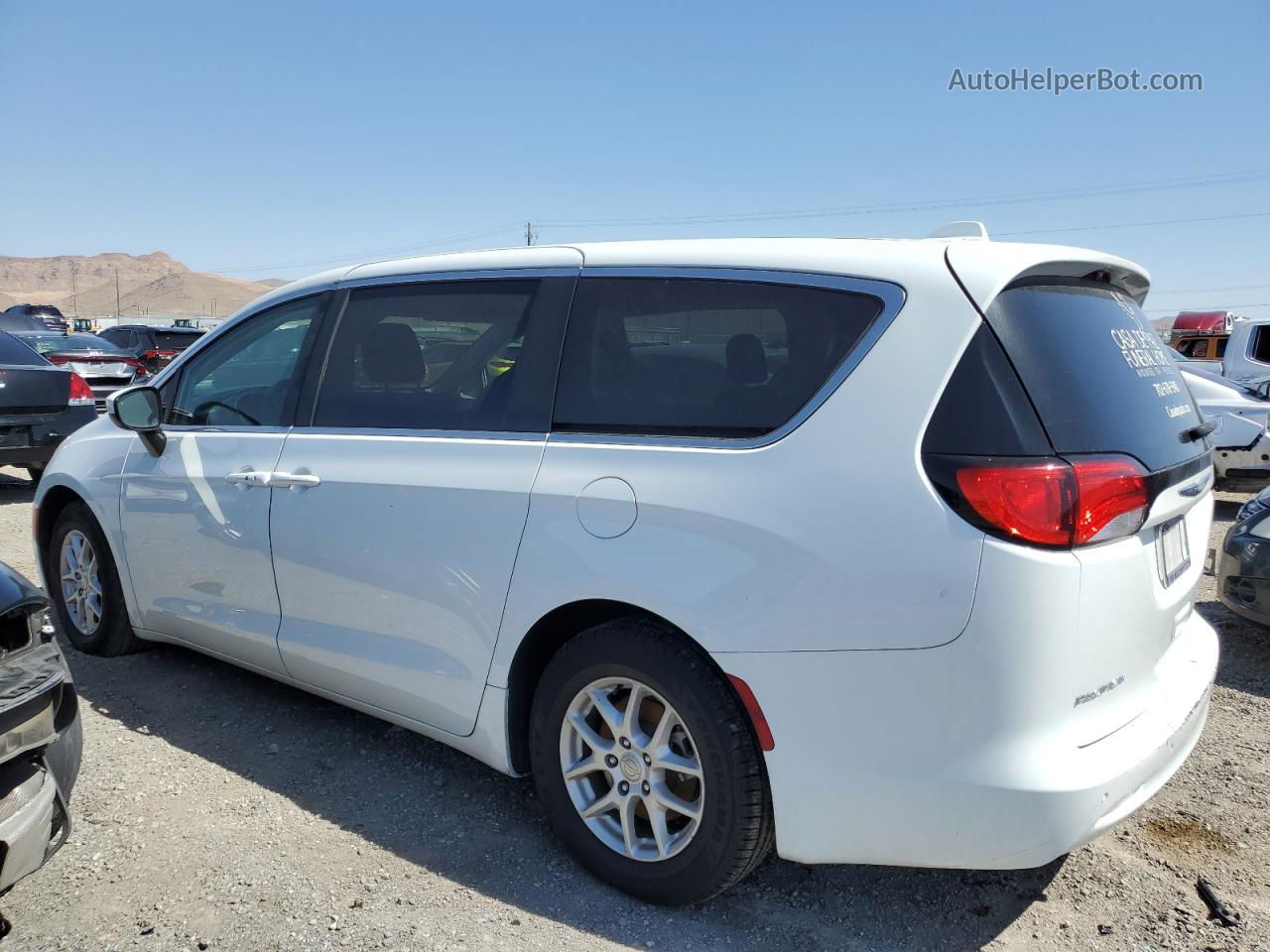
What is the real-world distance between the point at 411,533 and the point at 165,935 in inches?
49.6

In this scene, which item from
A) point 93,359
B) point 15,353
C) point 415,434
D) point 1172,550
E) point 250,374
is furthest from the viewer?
point 93,359

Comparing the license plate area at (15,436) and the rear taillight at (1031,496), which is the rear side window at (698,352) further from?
the license plate area at (15,436)

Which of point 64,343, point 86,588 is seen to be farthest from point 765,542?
point 64,343

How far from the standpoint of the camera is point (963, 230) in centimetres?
271

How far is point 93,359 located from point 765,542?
13460 mm

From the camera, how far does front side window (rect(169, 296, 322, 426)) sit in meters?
3.62

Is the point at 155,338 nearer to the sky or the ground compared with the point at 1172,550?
nearer to the sky

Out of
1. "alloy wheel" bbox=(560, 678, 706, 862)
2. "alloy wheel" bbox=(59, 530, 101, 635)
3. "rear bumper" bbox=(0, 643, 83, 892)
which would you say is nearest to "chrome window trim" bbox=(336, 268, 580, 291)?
"alloy wheel" bbox=(560, 678, 706, 862)

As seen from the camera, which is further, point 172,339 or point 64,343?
point 172,339

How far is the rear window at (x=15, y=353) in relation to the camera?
856 cm

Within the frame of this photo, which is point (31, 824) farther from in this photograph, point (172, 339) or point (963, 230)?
point (172, 339)

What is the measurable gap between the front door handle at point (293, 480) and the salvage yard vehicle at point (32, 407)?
6154mm

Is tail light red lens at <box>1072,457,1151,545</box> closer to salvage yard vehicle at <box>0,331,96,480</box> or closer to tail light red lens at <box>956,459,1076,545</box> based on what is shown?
tail light red lens at <box>956,459,1076,545</box>

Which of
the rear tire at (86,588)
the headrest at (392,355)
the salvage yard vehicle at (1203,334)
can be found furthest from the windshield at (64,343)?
the salvage yard vehicle at (1203,334)
